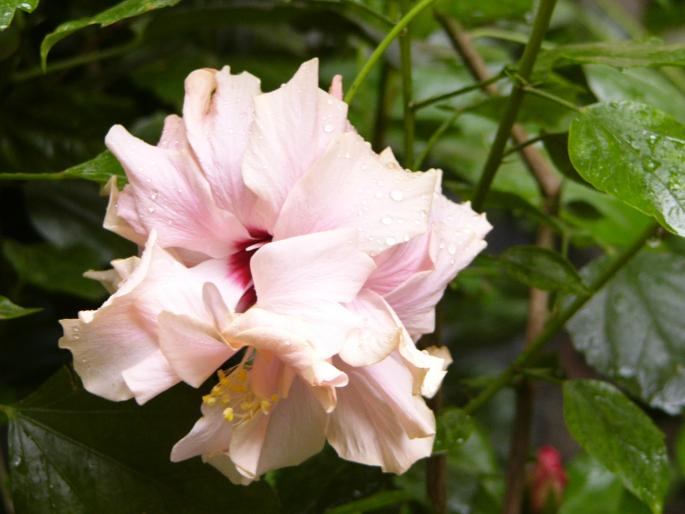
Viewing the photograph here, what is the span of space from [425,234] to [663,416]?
76.3 inches

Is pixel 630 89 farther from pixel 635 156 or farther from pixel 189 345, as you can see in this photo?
pixel 189 345

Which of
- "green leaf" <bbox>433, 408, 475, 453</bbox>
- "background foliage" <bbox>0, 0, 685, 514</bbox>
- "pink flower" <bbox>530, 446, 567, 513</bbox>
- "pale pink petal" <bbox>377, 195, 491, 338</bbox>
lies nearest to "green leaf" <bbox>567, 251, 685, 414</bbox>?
"background foliage" <bbox>0, 0, 685, 514</bbox>

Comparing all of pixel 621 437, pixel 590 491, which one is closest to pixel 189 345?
pixel 621 437

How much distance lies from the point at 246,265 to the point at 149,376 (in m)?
0.09

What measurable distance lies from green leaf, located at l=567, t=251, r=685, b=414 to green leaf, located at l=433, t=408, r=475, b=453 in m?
0.27

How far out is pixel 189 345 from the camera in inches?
17.6

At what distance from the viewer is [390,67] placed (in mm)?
1044

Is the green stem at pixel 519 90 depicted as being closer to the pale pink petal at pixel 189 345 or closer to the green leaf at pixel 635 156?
the green leaf at pixel 635 156

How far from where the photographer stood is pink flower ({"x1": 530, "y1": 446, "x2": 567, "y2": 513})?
99 centimetres

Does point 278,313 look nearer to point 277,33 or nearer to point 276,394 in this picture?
point 276,394

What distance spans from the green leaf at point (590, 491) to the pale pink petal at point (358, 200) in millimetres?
890

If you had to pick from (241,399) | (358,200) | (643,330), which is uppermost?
(358,200)

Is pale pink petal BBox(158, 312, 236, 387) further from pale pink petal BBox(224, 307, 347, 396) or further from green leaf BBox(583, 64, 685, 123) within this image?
green leaf BBox(583, 64, 685, 123)

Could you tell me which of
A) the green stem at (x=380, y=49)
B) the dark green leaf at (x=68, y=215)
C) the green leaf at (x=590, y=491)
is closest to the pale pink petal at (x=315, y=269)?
the green stem at (x=380, y=49)
